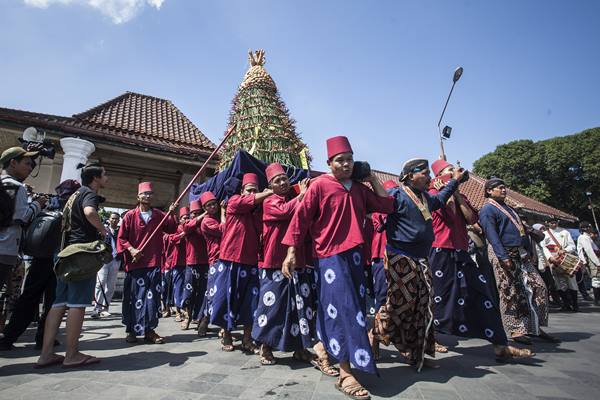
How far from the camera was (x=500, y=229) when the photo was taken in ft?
13.2

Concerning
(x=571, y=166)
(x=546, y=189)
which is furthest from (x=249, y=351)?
(x=571, y=166)

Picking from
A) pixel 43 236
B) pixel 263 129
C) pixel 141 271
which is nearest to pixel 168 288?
pixel 141 271

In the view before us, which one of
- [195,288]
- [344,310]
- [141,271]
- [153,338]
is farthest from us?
[195,288]

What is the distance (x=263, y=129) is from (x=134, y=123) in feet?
18.7

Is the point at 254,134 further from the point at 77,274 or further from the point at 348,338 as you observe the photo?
the point at 348,338

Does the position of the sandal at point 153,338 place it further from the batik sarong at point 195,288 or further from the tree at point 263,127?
the tree at point 263,127

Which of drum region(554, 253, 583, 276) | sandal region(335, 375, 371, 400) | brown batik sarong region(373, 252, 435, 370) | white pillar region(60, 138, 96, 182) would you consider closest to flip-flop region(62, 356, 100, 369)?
sandal region(335, 375, 371, 400)

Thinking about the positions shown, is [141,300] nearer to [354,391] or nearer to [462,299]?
[354,391]

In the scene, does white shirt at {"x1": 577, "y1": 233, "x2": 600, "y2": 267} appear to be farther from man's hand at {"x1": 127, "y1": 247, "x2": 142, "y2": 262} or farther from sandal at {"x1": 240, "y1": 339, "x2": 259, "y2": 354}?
man's hand at {"x1": 127, "y1": 247, "x2": 142, "y2": 262}

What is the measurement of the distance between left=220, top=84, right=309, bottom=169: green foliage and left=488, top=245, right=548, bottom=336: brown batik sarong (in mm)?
4286

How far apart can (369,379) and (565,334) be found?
3.84m

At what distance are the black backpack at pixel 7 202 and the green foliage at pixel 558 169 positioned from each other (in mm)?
36196

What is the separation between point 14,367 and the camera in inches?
113

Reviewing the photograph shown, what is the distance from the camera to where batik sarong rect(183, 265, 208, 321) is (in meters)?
5.18
